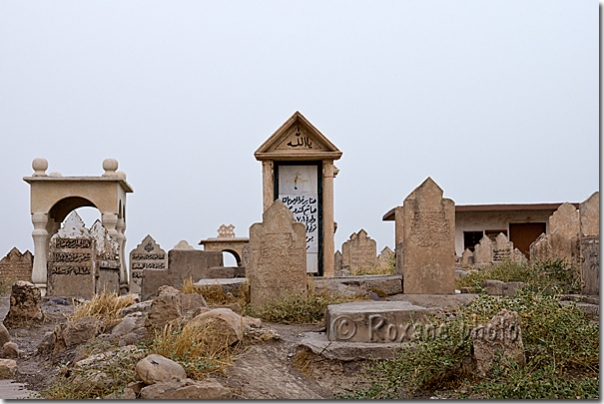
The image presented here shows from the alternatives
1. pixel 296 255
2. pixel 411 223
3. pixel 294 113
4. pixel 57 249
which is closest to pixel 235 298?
pixel 296 255

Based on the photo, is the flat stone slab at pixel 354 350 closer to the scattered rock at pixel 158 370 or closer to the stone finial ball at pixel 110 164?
the scattered rock at pixel 158 370

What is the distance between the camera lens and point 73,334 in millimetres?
8070

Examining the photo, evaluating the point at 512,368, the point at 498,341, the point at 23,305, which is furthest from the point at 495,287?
the point at 23,305

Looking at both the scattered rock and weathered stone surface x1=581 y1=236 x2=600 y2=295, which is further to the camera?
weathered stone surface x1=581 y1=236 x2=600 y2=295

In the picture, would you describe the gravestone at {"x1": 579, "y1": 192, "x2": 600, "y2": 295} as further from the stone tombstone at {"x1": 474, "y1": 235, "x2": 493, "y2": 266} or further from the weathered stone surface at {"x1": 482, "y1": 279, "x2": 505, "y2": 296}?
the stone tombstone at {"x1": 474, "y1": 235, "x2": 493, "y2": 266}

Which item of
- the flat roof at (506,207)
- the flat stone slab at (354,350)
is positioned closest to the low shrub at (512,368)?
the flat stone slab at (354,350)

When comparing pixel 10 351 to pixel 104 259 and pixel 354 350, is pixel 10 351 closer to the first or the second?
pixel 354 350

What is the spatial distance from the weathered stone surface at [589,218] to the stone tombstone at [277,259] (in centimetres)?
425

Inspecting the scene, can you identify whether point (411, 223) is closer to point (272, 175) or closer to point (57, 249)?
point (272, 175)

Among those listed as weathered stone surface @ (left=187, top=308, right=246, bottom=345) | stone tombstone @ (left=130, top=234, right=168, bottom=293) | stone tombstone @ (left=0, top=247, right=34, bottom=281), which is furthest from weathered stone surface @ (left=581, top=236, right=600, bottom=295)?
stone tombstone @ (left=0, top=247, right=34, bottom=281)

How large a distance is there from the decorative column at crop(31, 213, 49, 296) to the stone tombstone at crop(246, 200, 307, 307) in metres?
11.6

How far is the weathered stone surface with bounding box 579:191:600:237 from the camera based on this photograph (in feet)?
35.4

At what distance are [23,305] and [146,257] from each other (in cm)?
1131

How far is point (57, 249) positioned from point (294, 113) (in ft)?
20.9
